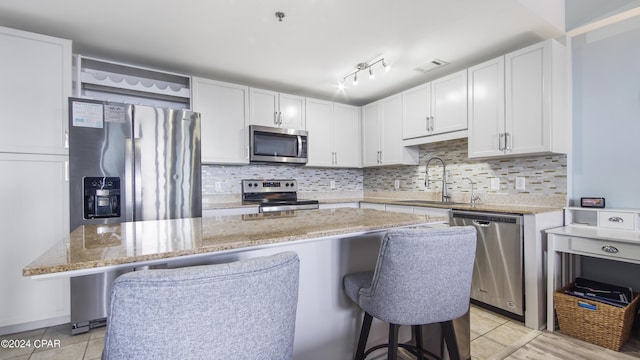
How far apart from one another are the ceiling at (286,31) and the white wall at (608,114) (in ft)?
1.21

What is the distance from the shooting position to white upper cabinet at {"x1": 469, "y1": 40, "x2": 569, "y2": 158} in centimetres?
227

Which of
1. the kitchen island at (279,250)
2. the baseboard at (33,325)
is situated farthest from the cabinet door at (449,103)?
the baseboard at (33,325)

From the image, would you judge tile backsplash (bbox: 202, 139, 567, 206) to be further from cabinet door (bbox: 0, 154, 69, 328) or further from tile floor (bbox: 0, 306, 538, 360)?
cabinet door (bbox: 0, 154, 69, 328)

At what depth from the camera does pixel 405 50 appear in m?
2.60

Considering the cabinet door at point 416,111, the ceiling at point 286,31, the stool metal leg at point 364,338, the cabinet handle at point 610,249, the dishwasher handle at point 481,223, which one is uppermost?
the ceiling at point 286,31

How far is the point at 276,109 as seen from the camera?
3500mm

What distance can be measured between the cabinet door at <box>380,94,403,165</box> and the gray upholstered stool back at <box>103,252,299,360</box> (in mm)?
3154

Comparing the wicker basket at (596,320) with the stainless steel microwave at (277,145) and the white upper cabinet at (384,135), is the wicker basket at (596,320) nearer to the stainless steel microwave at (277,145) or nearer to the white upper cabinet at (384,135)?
the white upper cabinet at (384,135)

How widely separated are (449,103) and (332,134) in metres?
1.54

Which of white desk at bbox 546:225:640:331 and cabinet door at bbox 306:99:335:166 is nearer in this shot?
white desk at bbox 546:225:640:331

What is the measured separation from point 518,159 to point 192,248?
2.94 meters

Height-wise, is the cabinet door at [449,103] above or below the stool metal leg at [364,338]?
above

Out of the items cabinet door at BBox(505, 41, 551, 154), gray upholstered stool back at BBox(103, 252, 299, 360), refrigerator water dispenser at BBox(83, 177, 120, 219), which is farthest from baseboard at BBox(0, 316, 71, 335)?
cabinet door at BBox(505, 41, 551, 154)

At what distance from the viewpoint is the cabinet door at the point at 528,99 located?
89.5 inches
